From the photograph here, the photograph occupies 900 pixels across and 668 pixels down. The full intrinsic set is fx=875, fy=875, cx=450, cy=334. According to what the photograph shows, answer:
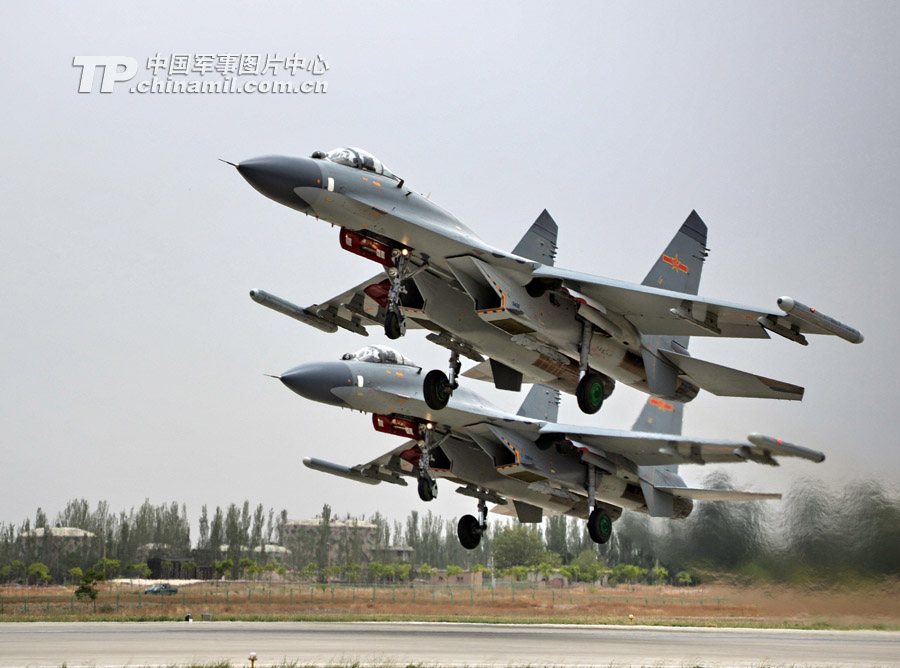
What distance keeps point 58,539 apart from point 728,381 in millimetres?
38375

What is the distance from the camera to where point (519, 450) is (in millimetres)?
23500

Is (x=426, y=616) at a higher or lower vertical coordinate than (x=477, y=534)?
lower

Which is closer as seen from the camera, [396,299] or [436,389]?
[396,299]

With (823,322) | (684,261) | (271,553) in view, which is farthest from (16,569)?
(823,322)

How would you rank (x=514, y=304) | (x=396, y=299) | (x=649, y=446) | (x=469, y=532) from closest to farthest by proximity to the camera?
(x=396, y=299) → (x=514, y=304) → (x=649, y=446) → (x=469, y=532)

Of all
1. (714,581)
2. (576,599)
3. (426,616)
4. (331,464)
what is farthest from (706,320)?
(576,599)

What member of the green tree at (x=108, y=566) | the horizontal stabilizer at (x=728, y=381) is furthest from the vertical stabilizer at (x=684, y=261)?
the green tree at (x=108, y=566)

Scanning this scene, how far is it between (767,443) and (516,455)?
9.62 meters

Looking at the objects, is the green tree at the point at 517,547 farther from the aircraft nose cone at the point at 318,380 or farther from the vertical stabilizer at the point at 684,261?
the vertical stabilizer at the point at 684,261

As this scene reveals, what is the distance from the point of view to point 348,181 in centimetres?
1527

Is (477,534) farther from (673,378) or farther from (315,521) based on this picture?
(315,521)

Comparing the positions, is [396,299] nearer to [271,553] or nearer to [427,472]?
[427,472]

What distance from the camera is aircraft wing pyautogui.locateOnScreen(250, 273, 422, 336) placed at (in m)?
→ 21.0

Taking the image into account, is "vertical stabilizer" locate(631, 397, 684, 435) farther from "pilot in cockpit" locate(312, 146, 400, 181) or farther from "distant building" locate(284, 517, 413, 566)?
"distant building" locate(284, 517, 413, 566)
